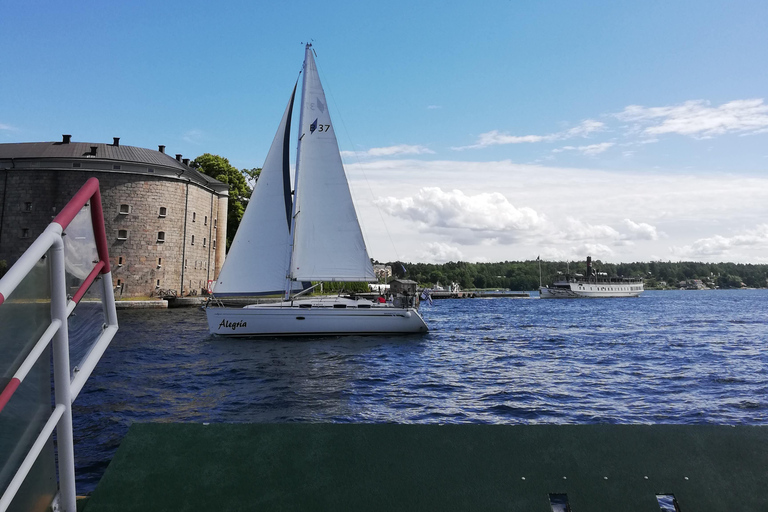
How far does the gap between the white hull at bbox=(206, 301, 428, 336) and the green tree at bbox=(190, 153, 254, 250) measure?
5058cm

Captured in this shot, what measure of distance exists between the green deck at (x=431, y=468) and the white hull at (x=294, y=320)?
21.6 metres

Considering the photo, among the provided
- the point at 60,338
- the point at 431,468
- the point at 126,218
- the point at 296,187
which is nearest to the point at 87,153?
the point at 126,218

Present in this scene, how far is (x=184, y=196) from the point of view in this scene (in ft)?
198

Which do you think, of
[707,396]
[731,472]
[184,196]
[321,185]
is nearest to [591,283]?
[184,196]

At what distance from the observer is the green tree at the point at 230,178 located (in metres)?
73.6

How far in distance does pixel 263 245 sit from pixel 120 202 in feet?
122

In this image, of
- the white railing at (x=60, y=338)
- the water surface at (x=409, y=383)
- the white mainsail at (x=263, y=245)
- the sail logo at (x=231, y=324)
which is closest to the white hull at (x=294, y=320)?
the sail logo at (x=231, y=324)

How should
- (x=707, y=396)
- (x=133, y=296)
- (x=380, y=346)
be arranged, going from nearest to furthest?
(x=707, y=396) < (x=380, y=346) < (x=133, y=296)

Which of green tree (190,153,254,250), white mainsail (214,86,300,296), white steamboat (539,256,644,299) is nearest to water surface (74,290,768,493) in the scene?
white mainsail (214,86,300,296)

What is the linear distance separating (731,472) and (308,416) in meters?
9.39

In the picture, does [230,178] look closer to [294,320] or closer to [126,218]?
[126,218]

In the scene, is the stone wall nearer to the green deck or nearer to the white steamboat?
the green deck

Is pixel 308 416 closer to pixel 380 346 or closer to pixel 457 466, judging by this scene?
pixel 457 466

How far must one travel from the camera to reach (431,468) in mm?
2928
